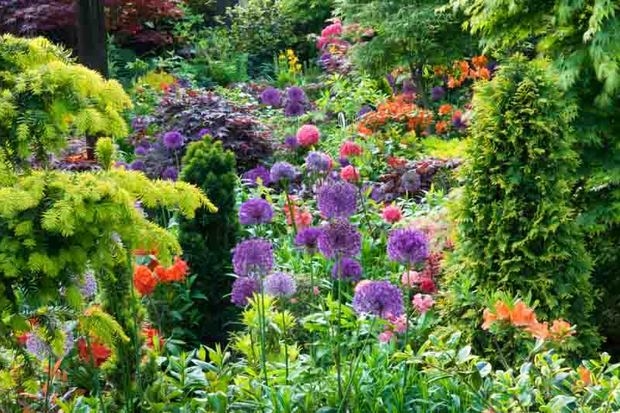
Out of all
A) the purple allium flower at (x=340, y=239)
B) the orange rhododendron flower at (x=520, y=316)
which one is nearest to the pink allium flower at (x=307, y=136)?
the purple allium flower at (x=340, y=239)

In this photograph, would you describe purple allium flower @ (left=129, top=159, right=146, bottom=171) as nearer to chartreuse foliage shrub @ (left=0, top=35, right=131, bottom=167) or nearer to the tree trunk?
the tree trunk

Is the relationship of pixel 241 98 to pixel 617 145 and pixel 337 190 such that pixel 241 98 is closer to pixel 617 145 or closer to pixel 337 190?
pixel 617 145

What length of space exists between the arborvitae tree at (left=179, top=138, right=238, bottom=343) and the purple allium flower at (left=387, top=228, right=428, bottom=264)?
186 centimetres

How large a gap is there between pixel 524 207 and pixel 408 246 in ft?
3.11

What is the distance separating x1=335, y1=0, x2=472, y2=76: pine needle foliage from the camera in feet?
26.5

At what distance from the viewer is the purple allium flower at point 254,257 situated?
2957 mm

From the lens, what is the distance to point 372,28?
339 inches

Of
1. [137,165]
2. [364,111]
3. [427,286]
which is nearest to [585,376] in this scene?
[427,286]

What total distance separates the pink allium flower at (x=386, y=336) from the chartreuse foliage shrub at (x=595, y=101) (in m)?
1.30

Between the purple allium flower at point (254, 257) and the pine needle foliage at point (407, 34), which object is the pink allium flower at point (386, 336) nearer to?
the purple allium flower at point (254, 257)

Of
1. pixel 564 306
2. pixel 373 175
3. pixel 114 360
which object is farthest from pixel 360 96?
pixel 114 360

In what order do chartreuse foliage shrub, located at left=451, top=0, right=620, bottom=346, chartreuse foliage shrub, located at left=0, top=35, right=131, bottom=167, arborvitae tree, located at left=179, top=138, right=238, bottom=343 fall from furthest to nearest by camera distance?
arborvitae tree, located at left=179, top=138, right=238, bottom=343
chartreuse foliage shrub, located at left=451, top=0, right=620, bottom=346
chartreuse foliage shrub, located at left=0, top=35, right=131, bottom=167

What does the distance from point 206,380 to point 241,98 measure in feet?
22.1

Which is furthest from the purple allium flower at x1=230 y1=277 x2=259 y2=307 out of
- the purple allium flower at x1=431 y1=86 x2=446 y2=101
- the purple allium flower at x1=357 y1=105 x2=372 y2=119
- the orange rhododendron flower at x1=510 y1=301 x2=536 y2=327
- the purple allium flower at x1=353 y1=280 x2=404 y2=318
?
the purple allium flower at x1=431 y1=86 x2=446 y2=101
